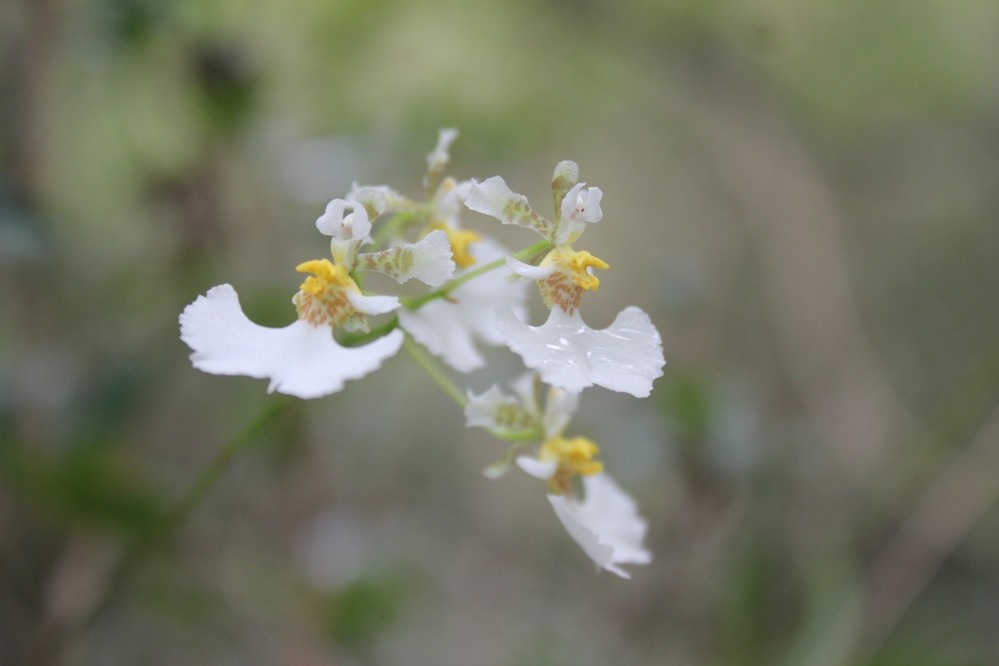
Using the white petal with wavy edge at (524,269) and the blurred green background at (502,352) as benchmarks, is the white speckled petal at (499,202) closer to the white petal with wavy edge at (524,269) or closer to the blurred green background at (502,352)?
the white petal with wavy edge at (524,269)

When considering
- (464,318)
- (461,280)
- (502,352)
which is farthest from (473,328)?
(502,352)

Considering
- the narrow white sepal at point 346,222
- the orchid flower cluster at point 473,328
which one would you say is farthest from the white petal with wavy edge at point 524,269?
the narrow white sepal at point 346,222

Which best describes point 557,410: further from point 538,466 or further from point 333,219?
point 333,219

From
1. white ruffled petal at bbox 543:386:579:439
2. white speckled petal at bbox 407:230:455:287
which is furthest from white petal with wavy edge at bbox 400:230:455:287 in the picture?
white ruffled petal at bbox 543:386:579:439

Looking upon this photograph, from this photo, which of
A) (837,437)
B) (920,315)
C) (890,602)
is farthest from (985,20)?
(890,602)

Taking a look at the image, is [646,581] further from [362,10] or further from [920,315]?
[920,315]

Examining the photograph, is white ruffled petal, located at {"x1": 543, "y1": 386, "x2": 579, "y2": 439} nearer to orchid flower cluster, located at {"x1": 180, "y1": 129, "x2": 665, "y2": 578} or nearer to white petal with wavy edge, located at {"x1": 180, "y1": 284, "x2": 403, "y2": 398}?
orchid flower cluster, located at {"x1": 180, "y1": 129, "x2": 665, "y2": 578}
